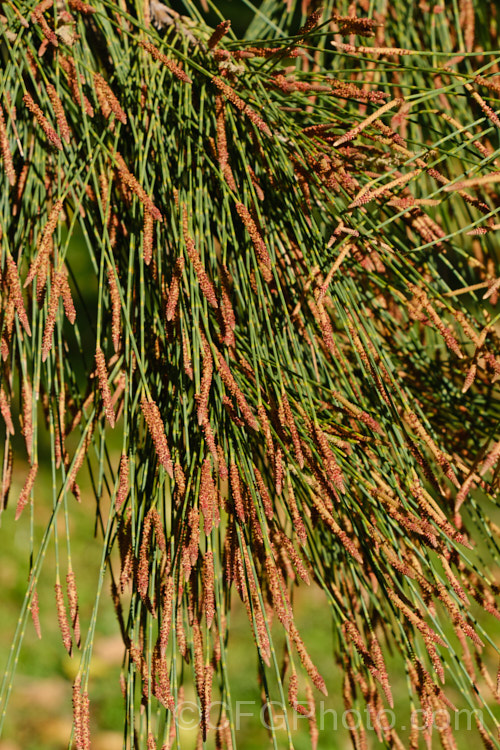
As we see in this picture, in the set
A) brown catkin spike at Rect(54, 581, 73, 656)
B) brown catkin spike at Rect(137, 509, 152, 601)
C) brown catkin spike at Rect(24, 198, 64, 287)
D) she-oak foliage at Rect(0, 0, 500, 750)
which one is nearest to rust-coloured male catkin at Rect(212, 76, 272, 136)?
she-oak foliage at Rect(0, 0, 500, 750)

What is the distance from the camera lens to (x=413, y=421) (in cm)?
71

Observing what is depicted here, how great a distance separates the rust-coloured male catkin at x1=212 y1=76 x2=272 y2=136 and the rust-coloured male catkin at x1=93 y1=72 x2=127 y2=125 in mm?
115

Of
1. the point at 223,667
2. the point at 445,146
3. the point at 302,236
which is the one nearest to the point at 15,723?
the point at 223,667

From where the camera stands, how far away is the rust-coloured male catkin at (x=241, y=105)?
2.31 feet

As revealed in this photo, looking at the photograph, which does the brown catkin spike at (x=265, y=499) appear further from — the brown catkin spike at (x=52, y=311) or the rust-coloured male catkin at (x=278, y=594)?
the brown catkin spike at (x=52, y=311)

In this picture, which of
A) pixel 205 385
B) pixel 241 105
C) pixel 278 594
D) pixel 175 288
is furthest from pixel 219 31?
pixel 278 594

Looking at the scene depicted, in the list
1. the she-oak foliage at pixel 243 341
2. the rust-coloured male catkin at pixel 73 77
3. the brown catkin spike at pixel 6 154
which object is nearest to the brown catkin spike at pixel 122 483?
the she-oak foliage at pixel 243 341

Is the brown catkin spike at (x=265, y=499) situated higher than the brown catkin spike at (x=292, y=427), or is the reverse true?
the brown catkin spike at (x=292, y=427)

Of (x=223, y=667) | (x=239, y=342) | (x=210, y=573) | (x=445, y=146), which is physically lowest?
(x=223, y=667)

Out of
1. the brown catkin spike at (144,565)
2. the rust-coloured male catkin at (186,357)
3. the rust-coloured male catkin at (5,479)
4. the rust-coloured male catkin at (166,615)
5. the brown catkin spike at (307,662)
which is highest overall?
the rust-coloured male catkin at (186,357)

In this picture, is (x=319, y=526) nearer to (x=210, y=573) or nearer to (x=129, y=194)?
(x=210, y=573)

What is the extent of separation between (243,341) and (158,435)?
178 mm

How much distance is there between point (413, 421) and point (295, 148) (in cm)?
35

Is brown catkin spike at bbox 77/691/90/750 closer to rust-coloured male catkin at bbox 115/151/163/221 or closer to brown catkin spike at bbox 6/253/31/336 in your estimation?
brown catkin spike at bbox 6/253/31/336
